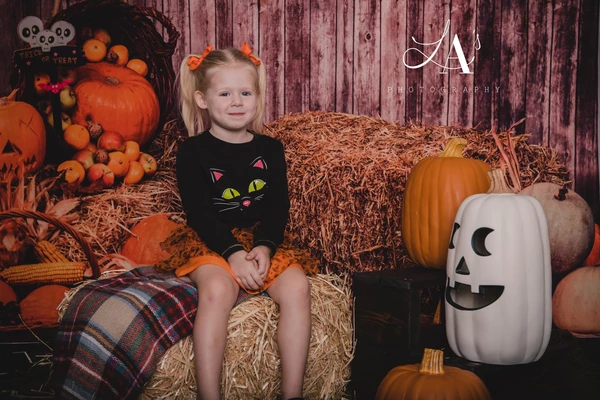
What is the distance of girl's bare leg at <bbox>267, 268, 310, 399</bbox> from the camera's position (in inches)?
70.4

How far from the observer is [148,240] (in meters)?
2.77

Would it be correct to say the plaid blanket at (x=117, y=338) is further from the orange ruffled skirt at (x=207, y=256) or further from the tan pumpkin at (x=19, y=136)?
the tan pumpkin at (x=19, y=136)

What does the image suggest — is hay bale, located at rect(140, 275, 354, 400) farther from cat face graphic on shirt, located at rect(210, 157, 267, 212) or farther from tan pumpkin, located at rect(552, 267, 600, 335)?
tan pumpkin, located at rect(552, 267, 600, 335)

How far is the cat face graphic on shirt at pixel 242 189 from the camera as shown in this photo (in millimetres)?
2162

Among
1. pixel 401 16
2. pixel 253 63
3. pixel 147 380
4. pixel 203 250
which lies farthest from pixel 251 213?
pixel 401 16

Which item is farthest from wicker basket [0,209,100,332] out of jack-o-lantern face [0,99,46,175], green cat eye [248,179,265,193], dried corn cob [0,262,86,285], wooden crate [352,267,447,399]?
wooden crate [352,267,447,399]

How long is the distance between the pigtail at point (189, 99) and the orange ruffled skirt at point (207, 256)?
0.45 metres

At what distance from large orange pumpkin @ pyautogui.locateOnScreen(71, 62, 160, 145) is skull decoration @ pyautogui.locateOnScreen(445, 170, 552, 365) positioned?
2.01m

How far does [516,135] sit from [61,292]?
2494 mm

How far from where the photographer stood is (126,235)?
2865 mm

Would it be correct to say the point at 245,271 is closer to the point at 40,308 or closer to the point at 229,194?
the point at 229,194

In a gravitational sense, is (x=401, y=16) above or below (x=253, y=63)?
above

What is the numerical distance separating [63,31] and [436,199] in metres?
1.99

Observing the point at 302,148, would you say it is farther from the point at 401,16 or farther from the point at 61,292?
the point at 61,292
